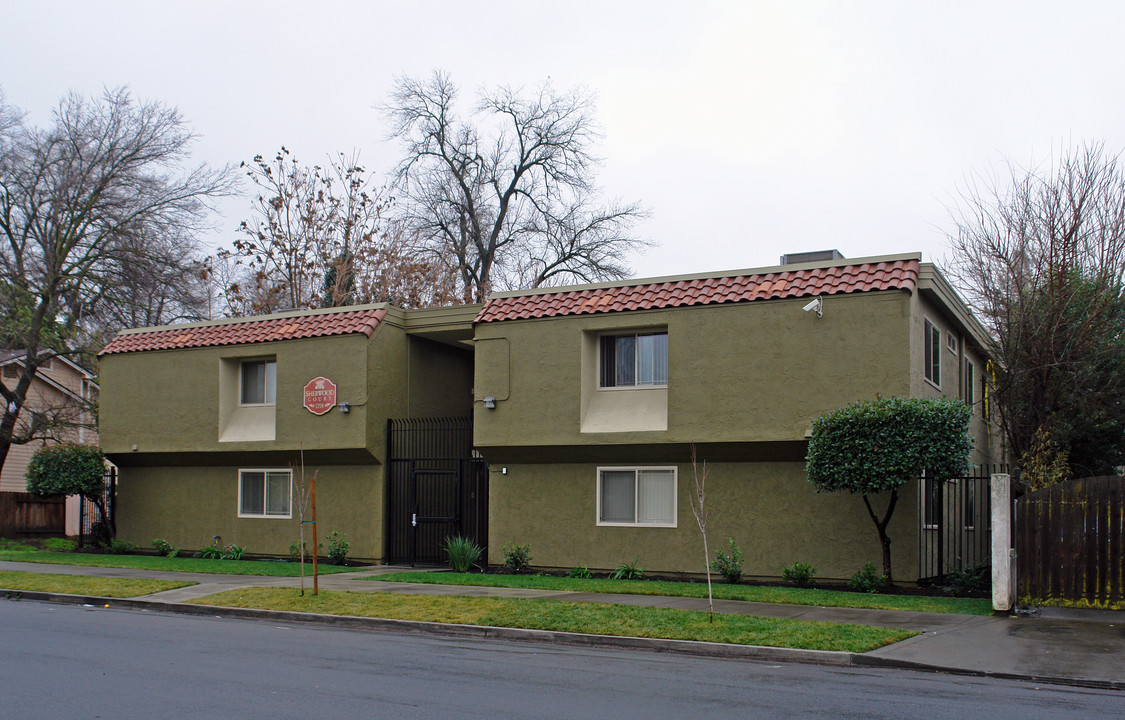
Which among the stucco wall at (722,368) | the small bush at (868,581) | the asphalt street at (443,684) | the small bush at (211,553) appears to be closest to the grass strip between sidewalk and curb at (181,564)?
the small bush at (211,553)

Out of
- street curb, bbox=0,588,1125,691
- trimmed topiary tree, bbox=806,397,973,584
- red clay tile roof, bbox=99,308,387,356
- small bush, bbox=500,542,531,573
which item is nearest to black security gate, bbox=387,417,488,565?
small bush, bbox=500,542,531,573

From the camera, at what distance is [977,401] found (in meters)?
24.4

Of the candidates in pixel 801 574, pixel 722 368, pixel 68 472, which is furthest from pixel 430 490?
pixel 68 472

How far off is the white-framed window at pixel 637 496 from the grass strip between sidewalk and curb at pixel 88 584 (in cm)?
760

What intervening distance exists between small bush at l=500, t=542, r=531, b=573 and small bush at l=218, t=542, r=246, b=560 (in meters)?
6.88

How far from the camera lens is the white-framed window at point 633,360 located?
19.7 metres

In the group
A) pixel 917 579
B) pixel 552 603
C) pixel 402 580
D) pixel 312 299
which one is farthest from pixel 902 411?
pixel 312 299

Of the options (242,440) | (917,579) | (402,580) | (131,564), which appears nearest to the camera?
(917,579)

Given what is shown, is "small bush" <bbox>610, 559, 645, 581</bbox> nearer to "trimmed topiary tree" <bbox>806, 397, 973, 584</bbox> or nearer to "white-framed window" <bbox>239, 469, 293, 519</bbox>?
"trimmed topiary tree" <bbox>806, 397, 973, 584</bbox>

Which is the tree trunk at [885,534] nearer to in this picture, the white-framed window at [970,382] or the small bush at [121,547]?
the white-framed window at [970,382]

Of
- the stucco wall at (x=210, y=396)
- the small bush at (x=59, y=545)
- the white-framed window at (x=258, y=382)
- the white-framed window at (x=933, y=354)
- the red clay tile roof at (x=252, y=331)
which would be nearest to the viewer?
the white-framed window at (x=933, y=354)

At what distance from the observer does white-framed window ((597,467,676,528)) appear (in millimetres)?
19422

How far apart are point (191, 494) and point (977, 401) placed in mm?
18731

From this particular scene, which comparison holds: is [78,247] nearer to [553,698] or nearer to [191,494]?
[191,494]
